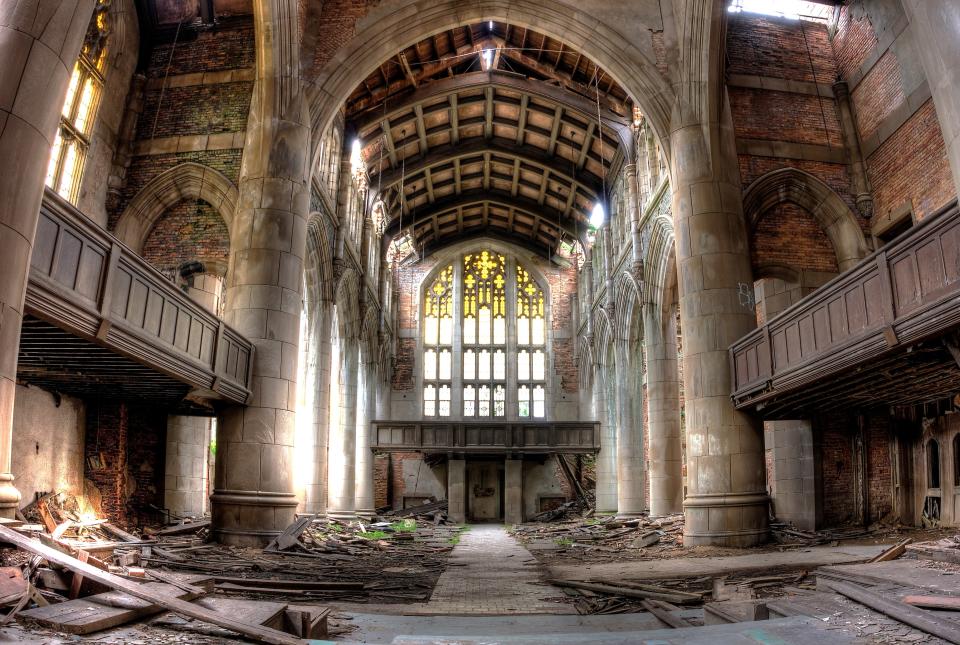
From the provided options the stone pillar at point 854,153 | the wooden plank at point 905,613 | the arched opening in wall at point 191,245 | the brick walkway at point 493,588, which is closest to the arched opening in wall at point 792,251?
the stone pillar at point 854,153

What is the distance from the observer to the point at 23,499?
38.4 ft

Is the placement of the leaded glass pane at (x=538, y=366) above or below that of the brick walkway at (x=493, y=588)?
above

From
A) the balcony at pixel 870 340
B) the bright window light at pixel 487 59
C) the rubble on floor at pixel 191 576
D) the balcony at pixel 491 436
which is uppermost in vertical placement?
the bright window light at pixel 487 59

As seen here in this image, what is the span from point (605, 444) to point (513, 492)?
3848 mm

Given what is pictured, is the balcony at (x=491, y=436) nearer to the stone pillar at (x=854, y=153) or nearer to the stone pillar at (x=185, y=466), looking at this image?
the stone pillar at (x=185, y=466)

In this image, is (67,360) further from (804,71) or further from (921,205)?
(804,71)

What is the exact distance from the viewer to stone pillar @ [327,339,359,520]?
78.4 ft

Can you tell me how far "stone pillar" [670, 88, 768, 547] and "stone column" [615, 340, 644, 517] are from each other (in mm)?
9573

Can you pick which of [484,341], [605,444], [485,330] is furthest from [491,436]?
[485,330]

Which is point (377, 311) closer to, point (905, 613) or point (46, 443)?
point (46, 443)

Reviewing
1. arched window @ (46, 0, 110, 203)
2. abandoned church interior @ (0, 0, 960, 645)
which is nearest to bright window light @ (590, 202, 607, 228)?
abandoned church interior @ (0, 0, 960, 645)

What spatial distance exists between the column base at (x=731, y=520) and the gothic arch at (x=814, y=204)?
5.54 meters

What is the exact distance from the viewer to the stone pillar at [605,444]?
27.3m

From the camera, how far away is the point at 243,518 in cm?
1278
